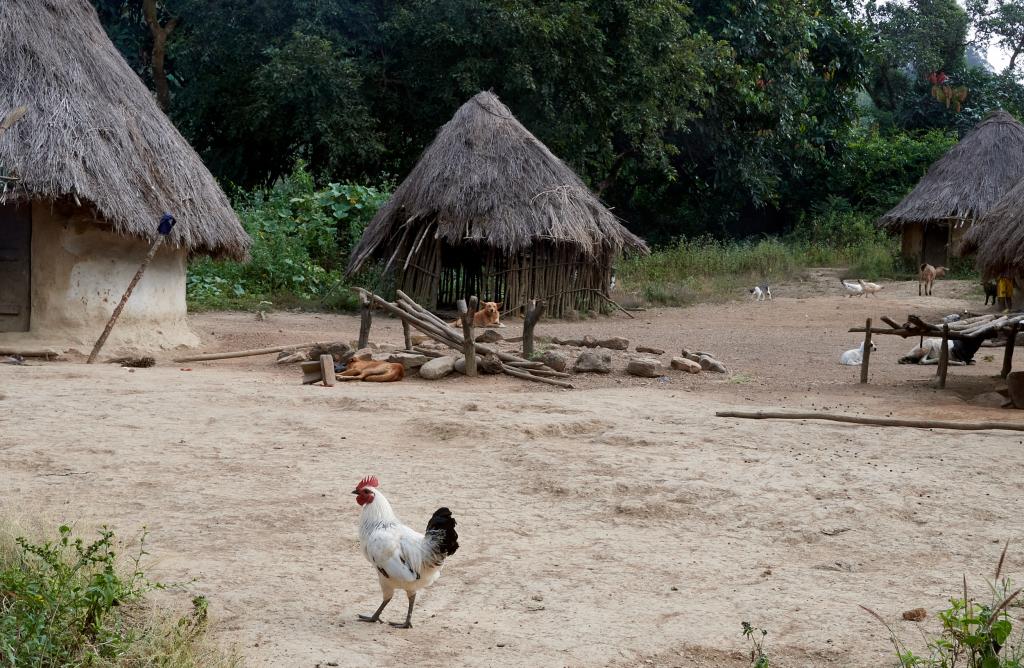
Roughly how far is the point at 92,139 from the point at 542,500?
24.2 ft

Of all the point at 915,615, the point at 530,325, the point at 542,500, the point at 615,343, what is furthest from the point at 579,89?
the point at 915,615

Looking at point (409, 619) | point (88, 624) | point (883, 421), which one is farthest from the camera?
point (883, 421)

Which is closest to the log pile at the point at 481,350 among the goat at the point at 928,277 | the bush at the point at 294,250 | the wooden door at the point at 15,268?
the wooden door at the point at 15,268

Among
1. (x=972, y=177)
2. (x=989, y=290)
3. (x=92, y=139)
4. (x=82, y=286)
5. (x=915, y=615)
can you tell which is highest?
(x=972, y=177)

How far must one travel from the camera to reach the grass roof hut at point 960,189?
21.6 meters

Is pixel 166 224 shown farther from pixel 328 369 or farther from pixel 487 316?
pixel 487 316

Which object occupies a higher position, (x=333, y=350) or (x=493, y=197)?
(x=493, y=197)

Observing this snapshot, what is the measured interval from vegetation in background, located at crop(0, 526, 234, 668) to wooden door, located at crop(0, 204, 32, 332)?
7.77m

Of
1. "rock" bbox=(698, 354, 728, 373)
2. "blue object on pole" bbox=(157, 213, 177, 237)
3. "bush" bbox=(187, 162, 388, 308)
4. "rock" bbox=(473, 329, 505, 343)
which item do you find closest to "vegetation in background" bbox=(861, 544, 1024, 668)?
"rock" bbox=(698, 354, 728, 373)

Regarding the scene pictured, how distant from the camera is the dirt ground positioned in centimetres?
434

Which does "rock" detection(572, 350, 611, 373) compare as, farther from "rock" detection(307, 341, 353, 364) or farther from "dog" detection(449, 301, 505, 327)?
"dog" detection(449, 301, 505, 327)

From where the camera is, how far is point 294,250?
1839cm

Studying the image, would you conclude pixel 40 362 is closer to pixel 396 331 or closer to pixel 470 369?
pixel 470 369

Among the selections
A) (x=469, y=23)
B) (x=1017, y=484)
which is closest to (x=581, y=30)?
(x=469, y=23)
